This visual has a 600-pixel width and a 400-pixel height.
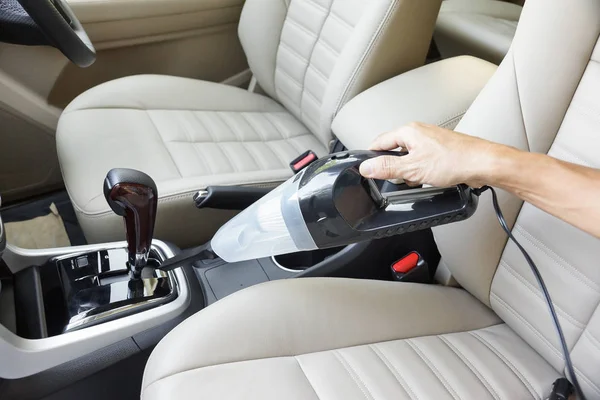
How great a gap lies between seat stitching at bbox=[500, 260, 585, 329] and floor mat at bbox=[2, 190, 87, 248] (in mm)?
1073

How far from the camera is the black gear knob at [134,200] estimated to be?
2.79ft

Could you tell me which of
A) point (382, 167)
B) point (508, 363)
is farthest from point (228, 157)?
point (508, 363)

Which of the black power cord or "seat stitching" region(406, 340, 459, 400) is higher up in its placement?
the black power cord

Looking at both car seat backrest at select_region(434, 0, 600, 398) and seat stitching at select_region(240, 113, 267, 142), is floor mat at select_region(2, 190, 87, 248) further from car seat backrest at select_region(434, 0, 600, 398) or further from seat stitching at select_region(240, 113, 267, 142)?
car seat backrest at select_region(434, 0, 600, 398)

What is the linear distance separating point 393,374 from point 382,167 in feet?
0.98

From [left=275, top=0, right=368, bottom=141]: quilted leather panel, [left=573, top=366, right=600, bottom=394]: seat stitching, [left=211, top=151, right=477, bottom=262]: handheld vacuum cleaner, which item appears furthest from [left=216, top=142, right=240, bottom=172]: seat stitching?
[left=573, top=366, right=600, bottom=394]: seat stitching

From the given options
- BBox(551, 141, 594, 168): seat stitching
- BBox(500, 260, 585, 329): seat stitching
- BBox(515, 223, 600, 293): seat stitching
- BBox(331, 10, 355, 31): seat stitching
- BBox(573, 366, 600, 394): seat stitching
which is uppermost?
BBox(331, 10, 355, 31): seat stitching

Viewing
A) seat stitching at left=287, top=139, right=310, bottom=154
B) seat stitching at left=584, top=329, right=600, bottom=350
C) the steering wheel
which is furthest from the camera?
seat stitching at left=287, top=139, right=310, bottom=154

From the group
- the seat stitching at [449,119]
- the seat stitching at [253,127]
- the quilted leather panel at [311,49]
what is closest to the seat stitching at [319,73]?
the quilted leather panel at [311,49]

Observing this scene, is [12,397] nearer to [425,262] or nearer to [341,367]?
[341,367]

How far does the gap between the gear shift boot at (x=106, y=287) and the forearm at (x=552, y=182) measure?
22.3 inches

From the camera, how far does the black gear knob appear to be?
0.85 meters

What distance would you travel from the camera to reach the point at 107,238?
1.14 m

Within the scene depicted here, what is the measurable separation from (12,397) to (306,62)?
2.94ft
